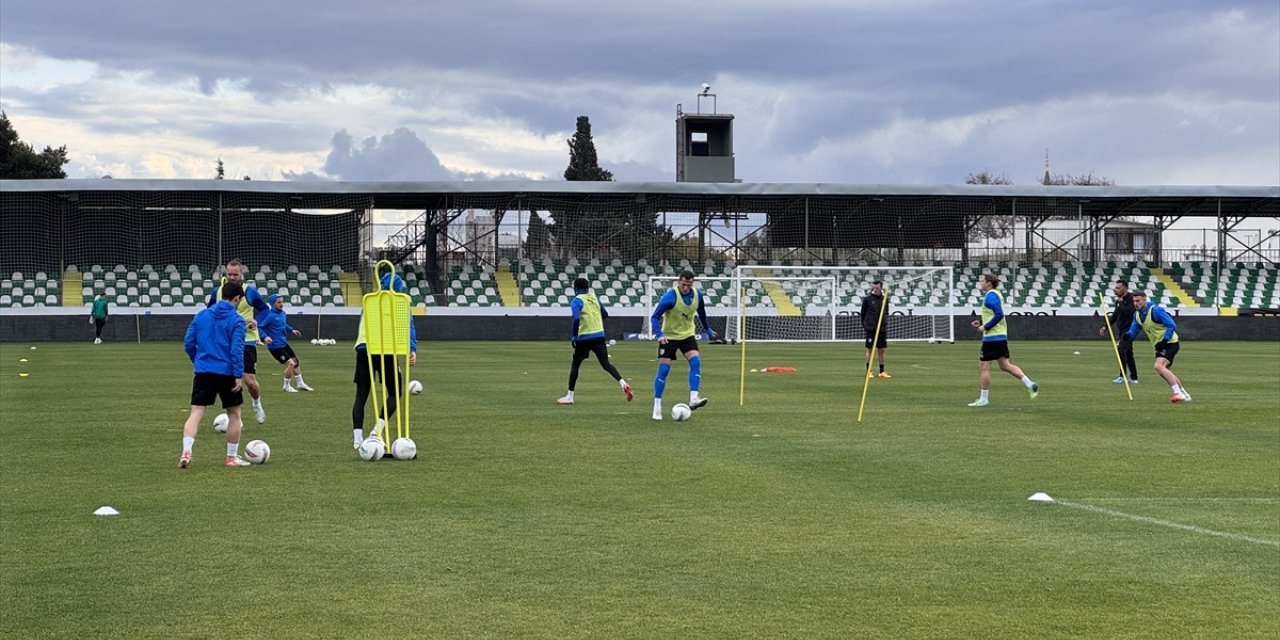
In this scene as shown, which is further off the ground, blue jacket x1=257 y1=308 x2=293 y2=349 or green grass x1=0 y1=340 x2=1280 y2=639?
blue jacket x1=257 y1=308 x2=293 y2=349

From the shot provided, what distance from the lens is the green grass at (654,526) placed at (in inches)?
288

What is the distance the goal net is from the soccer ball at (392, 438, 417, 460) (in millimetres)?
38517

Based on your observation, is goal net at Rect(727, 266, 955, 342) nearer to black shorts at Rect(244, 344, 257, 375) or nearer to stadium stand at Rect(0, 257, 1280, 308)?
stadium stand at Rect(0, 257, 1280, 308)

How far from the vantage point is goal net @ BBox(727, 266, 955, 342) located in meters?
54.4

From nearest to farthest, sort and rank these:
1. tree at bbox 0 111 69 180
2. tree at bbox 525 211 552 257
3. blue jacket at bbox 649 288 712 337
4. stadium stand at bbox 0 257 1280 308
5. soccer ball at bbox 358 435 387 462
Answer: soccer ball at bbox 358 435 387 462 < blue jacket at bbox 649 288 712 337 < stadium stand at bbox 0 257 1280 308 < tree at bbox 525 211 552 257 < tree at bbox 0 111 69 180

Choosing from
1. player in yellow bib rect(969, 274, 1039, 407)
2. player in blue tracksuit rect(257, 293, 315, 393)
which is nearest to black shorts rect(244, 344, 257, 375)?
player in blue tracksuit rect(257, 293, 315, 393)

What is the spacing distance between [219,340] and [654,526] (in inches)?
199

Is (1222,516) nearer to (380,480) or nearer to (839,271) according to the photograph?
(380,480)

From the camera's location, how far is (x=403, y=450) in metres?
13.8

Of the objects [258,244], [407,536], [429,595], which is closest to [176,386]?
[407,536]

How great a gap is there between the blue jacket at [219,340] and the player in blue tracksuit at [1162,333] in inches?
583

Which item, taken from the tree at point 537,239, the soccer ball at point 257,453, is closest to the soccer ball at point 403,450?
the soccer ball at point 257,453

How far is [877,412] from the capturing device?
19969 millimetres

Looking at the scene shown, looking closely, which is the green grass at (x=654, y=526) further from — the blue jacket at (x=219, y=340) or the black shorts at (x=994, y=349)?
the black shorts at (x=994, y=349)
